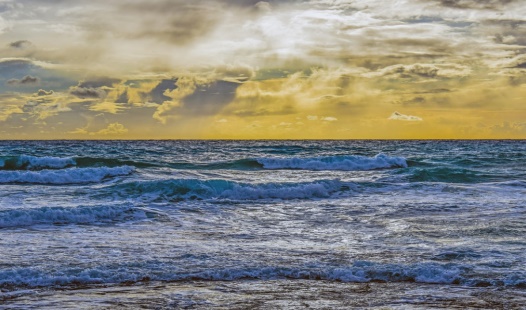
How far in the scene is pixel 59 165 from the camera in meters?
35.2

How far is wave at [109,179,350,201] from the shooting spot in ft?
63.4

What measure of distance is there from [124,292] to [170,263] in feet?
5.10

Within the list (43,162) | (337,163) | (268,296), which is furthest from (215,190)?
(43,162)

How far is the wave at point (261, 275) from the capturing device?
26.1 ft

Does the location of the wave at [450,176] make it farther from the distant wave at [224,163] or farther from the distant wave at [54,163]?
the distant wave at [54,163]

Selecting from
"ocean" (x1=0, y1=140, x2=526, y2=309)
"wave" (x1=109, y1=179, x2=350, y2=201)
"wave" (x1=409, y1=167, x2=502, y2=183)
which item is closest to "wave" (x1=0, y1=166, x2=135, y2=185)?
"ocean" (x1=0, y1=140, x2=526, y2=309)

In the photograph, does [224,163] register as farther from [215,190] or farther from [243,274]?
[243,274]

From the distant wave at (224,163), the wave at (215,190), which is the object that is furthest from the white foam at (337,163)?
the wave at (215,190)

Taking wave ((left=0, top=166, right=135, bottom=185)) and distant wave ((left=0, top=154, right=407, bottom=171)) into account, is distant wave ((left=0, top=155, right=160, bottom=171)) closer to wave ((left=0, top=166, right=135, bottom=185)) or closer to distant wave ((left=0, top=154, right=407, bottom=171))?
distant wave ((left=0, top=154, right=407, bottom=171))

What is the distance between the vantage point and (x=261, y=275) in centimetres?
842

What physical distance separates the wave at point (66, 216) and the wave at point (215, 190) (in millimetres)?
4329

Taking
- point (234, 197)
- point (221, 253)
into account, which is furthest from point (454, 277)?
point (234, 197)

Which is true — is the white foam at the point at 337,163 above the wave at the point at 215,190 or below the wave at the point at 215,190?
above

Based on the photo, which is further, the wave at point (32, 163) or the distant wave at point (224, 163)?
the distant wave at point (224, 163)
